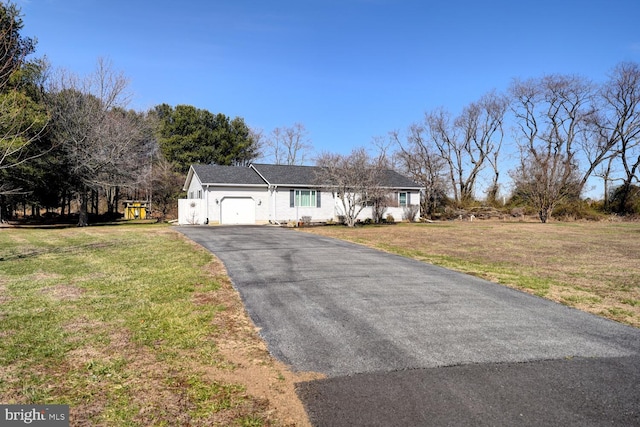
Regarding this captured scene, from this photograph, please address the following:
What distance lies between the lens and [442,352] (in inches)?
169

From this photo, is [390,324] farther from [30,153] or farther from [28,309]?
[30,153]

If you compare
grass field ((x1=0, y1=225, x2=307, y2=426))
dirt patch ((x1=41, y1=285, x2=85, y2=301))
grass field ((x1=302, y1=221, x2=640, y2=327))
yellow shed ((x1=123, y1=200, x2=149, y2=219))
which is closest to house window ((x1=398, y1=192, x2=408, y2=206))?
grass field ((x1=302, y1=221, x2=640, y2=327))

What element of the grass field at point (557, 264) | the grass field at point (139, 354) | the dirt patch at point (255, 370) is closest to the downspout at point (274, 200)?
the grass field at point (557, 264)

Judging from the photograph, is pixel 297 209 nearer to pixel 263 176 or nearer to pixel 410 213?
pixel 263 176

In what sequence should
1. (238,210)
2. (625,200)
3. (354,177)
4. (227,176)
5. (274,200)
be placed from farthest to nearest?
(625,200), (227,176), (274,200), (238,210), (354,177)

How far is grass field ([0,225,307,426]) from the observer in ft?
10.3

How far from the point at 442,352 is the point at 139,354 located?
10.6 feet

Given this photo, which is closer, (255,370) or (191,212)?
(255,370)

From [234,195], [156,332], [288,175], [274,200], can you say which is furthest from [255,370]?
[288,175]

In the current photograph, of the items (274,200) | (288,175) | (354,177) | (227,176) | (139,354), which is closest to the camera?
(139,354)

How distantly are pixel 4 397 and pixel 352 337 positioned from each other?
3312mm

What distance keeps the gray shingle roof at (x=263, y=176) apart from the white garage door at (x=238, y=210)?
122 centimetres

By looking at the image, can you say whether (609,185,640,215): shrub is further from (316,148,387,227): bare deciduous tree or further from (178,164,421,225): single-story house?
(316,148,387,227): bare deciduous tree

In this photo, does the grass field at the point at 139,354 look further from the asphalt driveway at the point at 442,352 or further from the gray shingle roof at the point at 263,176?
the gray shingle roof at the point at 263,176
